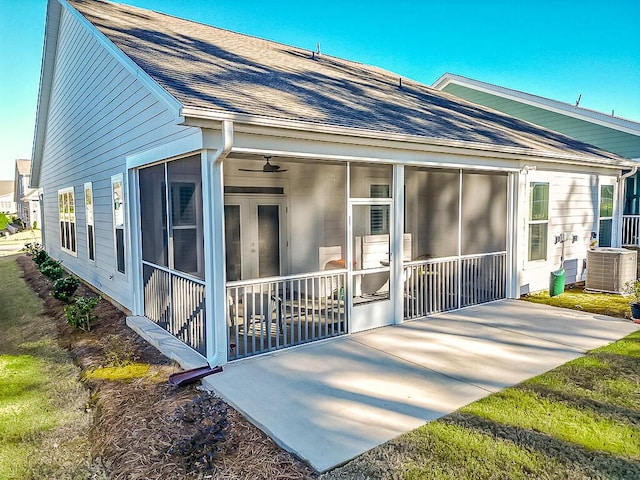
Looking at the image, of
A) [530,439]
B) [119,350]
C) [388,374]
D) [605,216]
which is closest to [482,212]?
[605,216]

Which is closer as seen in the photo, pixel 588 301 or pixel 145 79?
pixel 145 79

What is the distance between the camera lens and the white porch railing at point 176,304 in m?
5.33

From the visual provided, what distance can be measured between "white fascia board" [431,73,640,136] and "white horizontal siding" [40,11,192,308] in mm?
12505

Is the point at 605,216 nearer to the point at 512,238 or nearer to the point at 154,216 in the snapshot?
the point at 512,238

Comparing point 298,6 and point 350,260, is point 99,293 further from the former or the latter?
point 298,6

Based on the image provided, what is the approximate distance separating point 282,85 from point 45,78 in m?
9.38

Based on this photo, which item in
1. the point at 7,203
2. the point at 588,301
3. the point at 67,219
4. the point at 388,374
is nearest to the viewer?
the point at 388,374

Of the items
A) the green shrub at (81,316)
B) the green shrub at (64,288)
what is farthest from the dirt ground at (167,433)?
the green shrub at (64,288)

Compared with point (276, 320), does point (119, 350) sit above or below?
below

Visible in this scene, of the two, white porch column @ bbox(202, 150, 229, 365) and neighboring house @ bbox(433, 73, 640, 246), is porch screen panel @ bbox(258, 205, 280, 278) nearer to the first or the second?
white porch column @ bbox(202, 150, 229, 365)

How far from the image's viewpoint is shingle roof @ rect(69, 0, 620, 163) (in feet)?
17.0

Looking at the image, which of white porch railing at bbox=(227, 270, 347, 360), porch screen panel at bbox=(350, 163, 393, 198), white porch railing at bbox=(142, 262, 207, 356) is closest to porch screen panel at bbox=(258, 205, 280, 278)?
porch screen panel at bbox=(350, 163, 393, 198)

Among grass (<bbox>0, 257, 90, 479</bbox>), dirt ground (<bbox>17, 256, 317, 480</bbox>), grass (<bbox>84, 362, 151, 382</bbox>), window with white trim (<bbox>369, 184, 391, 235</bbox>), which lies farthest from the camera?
window with white trim (<bbox>369, 184, 391, 235</bbox>)

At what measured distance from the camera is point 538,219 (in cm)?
869
